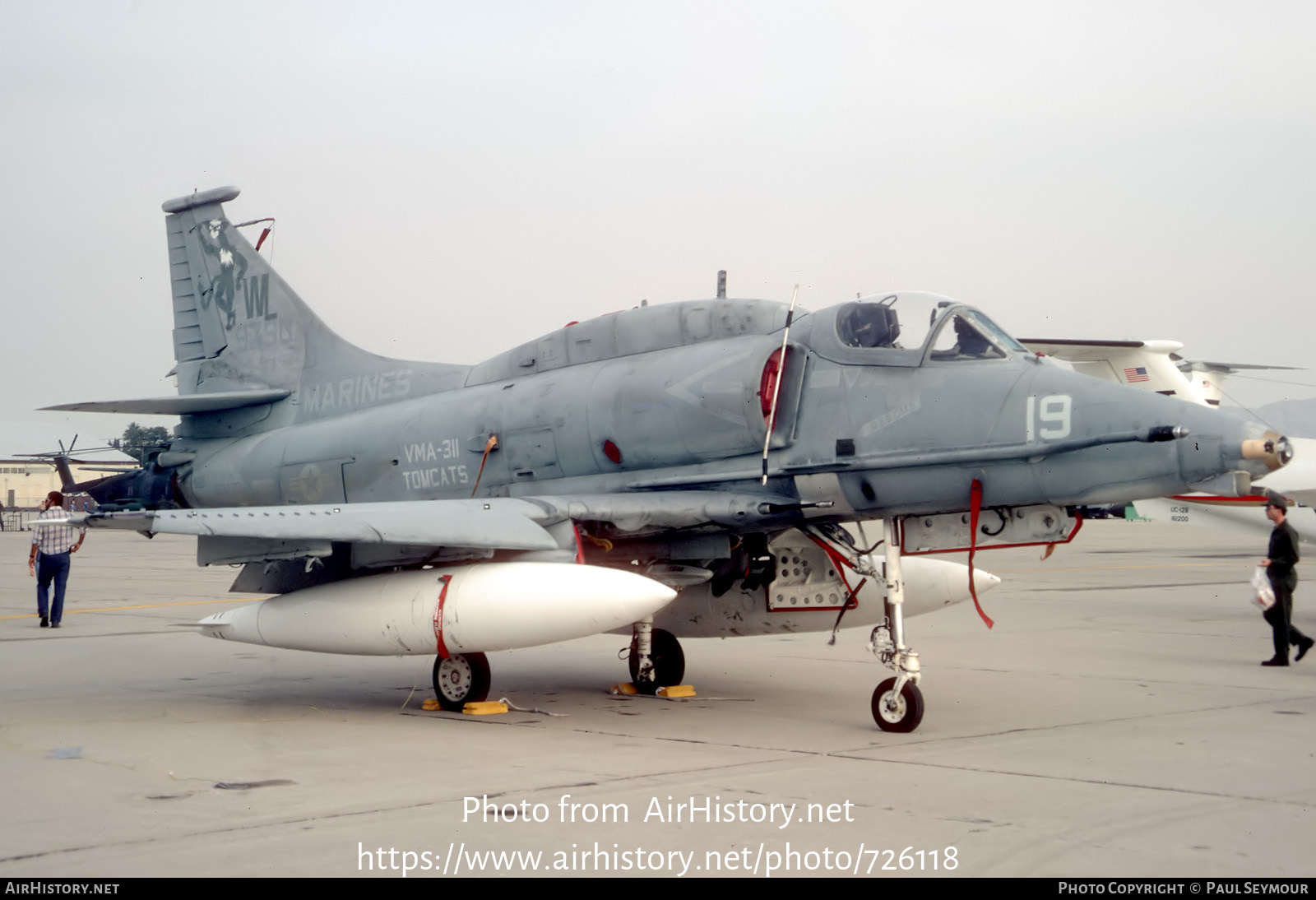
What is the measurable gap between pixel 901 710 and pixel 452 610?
3.17 meters

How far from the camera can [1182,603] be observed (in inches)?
Answer: 766

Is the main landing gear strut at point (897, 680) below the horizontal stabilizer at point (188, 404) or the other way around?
below

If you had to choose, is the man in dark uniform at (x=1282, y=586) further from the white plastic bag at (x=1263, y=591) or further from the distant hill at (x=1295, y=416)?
the distant hill at (x=1295, y=416)

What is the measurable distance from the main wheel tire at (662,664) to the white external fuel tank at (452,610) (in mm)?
2132

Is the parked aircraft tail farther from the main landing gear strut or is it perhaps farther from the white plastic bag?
the white plastic bag

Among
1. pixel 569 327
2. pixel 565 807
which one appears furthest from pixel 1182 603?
pixel 565 807

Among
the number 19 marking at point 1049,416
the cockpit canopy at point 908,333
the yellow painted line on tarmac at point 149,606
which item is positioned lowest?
the yellow painted line on tarmac at point 149,606

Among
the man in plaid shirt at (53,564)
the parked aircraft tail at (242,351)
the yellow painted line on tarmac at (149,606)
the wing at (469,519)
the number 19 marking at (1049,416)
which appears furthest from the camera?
the yellow painted line on tarmac at (149,606)

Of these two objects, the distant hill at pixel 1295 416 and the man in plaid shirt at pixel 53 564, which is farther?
the distant hill at pixel 1295 416

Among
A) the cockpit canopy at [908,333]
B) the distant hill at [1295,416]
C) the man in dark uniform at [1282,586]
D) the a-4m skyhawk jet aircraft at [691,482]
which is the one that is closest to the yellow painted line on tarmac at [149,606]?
the a-4m skyhawk jet aircraft at [691,482]

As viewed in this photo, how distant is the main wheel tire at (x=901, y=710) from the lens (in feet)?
27.3

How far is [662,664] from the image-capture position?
10750 millimetres
